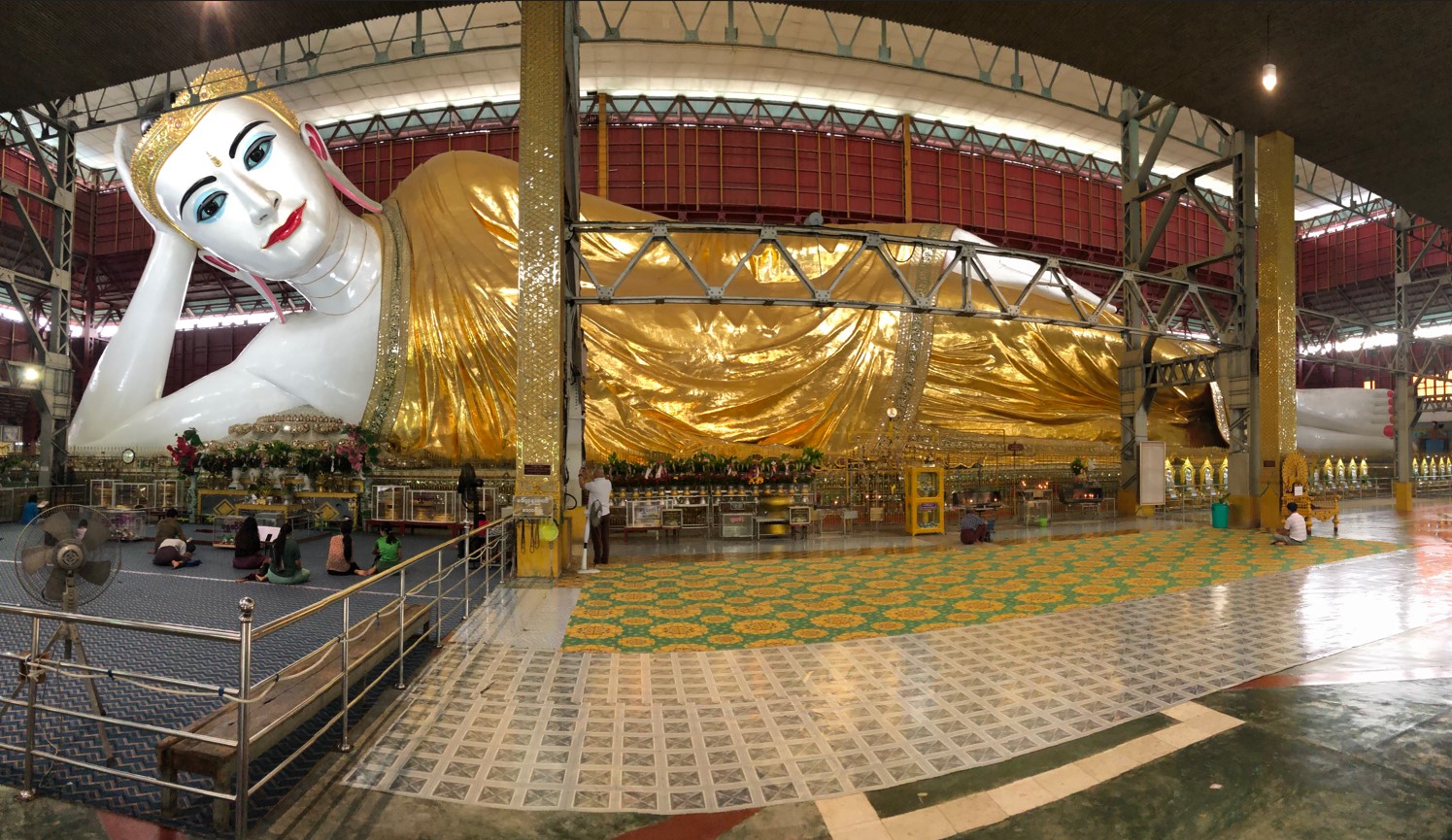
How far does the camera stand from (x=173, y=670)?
12.0ft

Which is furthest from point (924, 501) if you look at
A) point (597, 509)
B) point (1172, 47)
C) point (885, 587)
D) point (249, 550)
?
point (249, 550)

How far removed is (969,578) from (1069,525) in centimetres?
509

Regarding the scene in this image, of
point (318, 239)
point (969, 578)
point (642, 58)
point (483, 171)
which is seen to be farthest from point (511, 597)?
point (642, 58)

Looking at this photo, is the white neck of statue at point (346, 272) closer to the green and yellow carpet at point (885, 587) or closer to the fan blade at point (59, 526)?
the green and yellow carpet at point (885, 587)

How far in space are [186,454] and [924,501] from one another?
1016cm

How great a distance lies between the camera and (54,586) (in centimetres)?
278

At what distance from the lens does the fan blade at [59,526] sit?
273 cm

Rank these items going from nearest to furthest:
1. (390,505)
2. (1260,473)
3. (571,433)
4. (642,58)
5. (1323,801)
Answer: (1323,801)
(571,433)
(390,505)
(1260,473)
(642,58)

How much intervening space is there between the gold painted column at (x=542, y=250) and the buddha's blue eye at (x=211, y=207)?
Result: 19.1 feet

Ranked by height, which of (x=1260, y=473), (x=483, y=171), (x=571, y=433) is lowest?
(x=1260, y=473)

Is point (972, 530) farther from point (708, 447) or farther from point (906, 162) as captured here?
point (906, 162)

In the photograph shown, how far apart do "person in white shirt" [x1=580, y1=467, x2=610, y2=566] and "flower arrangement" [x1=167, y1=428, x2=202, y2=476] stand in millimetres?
6410

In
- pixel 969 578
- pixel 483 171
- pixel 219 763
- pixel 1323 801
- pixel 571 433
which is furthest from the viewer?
pixel 483 171

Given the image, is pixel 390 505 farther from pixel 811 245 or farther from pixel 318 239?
pixel 811 245
